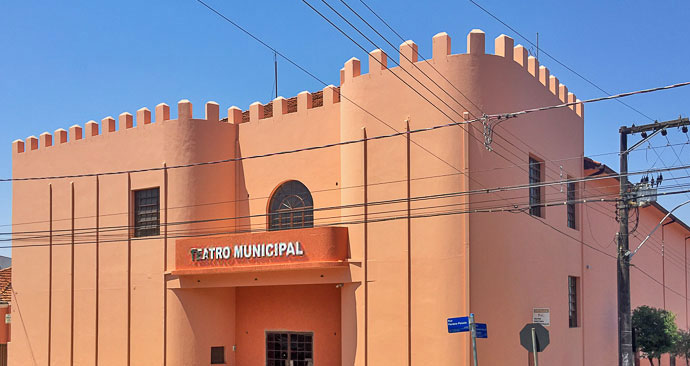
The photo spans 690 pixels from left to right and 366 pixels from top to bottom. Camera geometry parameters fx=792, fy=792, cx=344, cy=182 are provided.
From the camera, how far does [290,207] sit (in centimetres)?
2528

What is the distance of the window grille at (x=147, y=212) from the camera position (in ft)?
88.1

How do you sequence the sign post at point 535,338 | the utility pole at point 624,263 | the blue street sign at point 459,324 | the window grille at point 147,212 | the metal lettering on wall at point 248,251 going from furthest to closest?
the window grille at point 147,212, the metal lettering on wall at point 248,251, the utility pole at point 624,263, the blue street sign at point 459,324, the sign post at point 535,338

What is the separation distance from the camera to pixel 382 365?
70.1 ft

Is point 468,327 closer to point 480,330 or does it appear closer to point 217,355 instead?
point 480,330

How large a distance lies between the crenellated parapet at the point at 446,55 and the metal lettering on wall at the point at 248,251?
519 centimetres

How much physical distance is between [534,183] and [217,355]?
37.7ft

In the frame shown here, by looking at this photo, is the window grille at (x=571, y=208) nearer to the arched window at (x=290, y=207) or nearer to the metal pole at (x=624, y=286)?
the metal pole at (x=624, y=286)

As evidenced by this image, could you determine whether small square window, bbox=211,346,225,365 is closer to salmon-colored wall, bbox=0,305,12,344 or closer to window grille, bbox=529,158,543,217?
window grille, bbox=529,158,543,217

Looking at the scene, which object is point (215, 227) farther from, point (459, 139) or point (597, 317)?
point (597, 317)

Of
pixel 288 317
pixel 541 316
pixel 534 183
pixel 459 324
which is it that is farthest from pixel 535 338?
pixel 288 317

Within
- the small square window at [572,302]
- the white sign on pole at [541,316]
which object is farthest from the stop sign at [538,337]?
the small square window at [572,302]

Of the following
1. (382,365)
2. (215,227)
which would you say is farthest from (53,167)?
(382,365)

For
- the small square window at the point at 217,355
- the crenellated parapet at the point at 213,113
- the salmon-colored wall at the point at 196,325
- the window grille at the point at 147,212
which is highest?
the crenellated parapet at the point at 213,113

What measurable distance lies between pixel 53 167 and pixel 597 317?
68.5 ft
